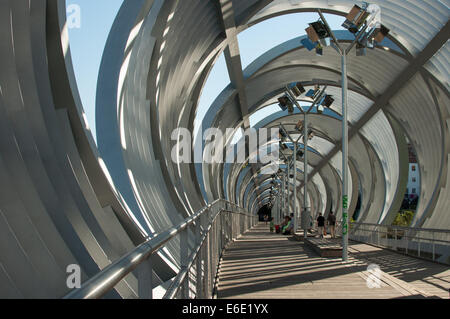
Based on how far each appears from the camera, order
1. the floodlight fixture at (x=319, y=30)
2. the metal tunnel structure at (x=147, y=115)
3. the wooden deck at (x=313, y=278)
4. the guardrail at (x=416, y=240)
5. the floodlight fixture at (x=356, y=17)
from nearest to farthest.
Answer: the metal tunnel structure at (x=147, y=115), the wooden deck at (x=313, y=278), the floodlight fixture at (x=356, y=17), the floodlight fixture at (x=319, y=30), the guardrail at (x=416, y=240)

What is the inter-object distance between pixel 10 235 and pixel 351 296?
4.94 meters

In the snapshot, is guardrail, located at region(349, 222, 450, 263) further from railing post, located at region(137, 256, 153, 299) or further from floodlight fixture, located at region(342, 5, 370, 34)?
railing post, located at region(137, 256, 153, 299)

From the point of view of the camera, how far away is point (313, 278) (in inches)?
391

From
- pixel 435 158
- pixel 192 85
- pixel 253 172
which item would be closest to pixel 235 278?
pixel 192 85

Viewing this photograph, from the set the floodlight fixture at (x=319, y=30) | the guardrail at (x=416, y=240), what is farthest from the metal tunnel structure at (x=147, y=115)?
the guardrail at (x=416, y=240)

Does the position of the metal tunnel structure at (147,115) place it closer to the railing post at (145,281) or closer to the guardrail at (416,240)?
the railing post at (145,281)

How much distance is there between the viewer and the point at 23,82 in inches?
223

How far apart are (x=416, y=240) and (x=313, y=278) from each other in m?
10.4

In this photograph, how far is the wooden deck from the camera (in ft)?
27.0

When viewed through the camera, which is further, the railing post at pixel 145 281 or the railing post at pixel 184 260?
the railing post at pixel 184 260

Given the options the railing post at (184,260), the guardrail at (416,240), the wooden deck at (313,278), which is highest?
the railing post at (184,260)

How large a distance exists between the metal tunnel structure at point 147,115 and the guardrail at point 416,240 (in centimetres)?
316

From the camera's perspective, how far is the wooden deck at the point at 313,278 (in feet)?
27.0

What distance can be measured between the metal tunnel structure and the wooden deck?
1.30 m
